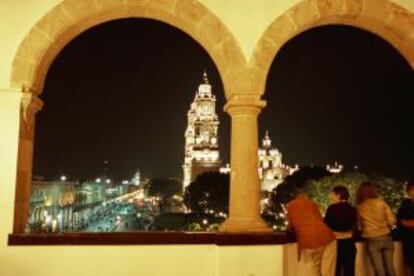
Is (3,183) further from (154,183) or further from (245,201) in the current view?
(154,183)

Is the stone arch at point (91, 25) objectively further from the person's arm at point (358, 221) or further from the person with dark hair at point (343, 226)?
the person's arm at point (358, 221)

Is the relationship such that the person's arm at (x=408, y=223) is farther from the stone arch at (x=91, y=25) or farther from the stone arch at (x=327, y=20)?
the stone arch at (x=91, y=25)

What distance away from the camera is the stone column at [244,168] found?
15.3 feet

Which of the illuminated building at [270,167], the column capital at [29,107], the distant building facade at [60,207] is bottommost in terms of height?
the distant building facade at [60,207]

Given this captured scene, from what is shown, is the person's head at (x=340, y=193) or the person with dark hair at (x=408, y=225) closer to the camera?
the person's head at (x=340, y=193)

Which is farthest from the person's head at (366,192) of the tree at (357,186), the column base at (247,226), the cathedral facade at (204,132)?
the cathedral facade at (204,132)

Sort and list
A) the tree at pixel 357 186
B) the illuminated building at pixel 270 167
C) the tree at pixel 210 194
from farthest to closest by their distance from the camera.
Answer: the illuminated building at pixel 270 167 < the tree at pixel 210 194 < the tree at pixel 357 186

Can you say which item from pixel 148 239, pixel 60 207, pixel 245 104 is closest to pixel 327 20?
pixel 245 104

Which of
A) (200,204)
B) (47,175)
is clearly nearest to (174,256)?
(200,204)

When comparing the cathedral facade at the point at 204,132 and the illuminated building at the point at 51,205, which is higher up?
the cathedral facade at the point at 204,132

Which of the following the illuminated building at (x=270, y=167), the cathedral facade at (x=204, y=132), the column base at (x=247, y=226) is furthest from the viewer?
the illuminated building at (x=270, y=167)

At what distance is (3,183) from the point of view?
4582mm

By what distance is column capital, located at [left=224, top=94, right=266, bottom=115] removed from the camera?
4754 millimetres

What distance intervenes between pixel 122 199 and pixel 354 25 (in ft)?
425
